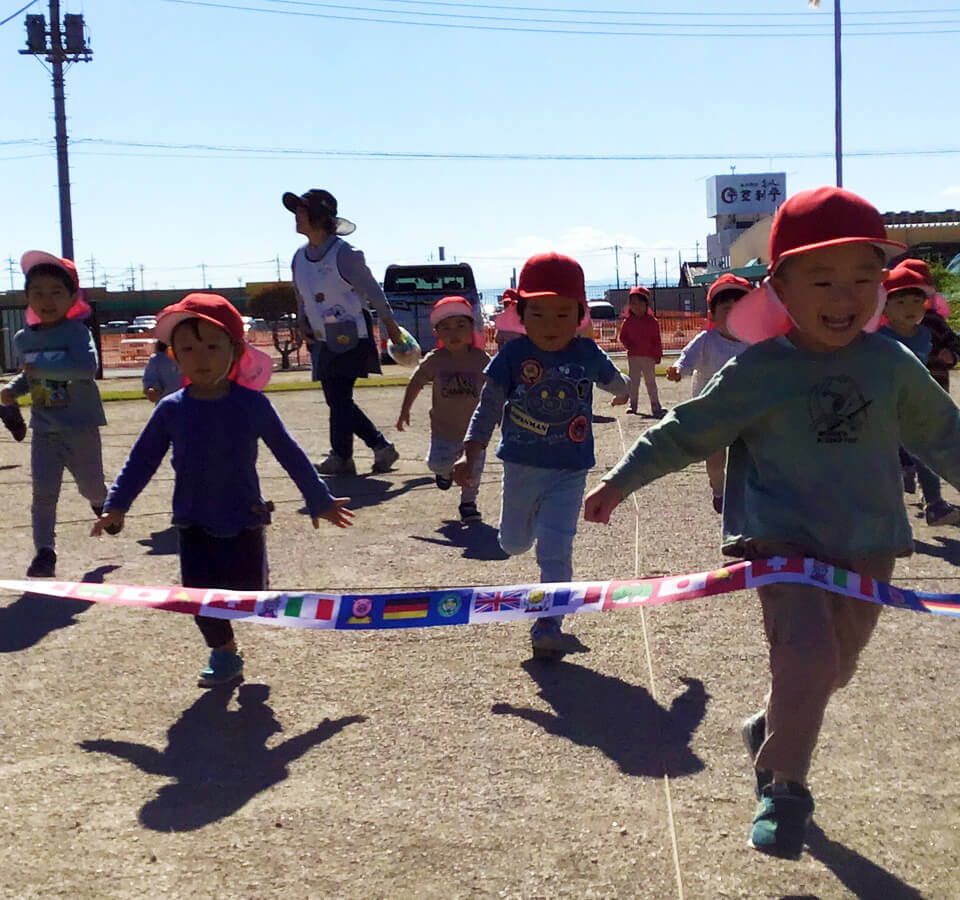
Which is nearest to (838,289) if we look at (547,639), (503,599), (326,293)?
(503,599)

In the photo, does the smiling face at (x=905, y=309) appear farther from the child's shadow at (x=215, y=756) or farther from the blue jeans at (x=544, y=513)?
the child's shadow at (x=215, y=756)

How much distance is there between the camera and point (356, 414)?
9.89 meters

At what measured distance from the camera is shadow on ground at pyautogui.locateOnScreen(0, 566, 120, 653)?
517 centimetres

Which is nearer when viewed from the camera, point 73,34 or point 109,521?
point 109,521

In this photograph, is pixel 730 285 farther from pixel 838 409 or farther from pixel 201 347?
pixel 838 409

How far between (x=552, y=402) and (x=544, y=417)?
0.07 metres

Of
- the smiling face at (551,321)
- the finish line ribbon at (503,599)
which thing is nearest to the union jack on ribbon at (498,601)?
the finish line ribbon at (503,599)

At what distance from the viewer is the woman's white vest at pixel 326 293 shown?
9.50m

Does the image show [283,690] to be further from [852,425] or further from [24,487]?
[24,487]

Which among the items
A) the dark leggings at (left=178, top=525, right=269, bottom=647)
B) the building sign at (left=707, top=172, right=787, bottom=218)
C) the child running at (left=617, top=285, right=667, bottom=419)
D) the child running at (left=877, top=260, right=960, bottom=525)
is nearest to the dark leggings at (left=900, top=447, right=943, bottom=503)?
the child running at (left=877, top=260, right=960, bottom=525)

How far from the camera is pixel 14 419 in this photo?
6840 millimetres

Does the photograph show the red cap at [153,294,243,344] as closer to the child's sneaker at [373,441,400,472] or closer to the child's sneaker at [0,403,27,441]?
the child's sneaker at [0,403,27,441]

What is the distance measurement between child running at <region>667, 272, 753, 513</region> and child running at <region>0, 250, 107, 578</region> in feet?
12.7

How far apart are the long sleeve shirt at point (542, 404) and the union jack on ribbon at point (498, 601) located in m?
1.48
